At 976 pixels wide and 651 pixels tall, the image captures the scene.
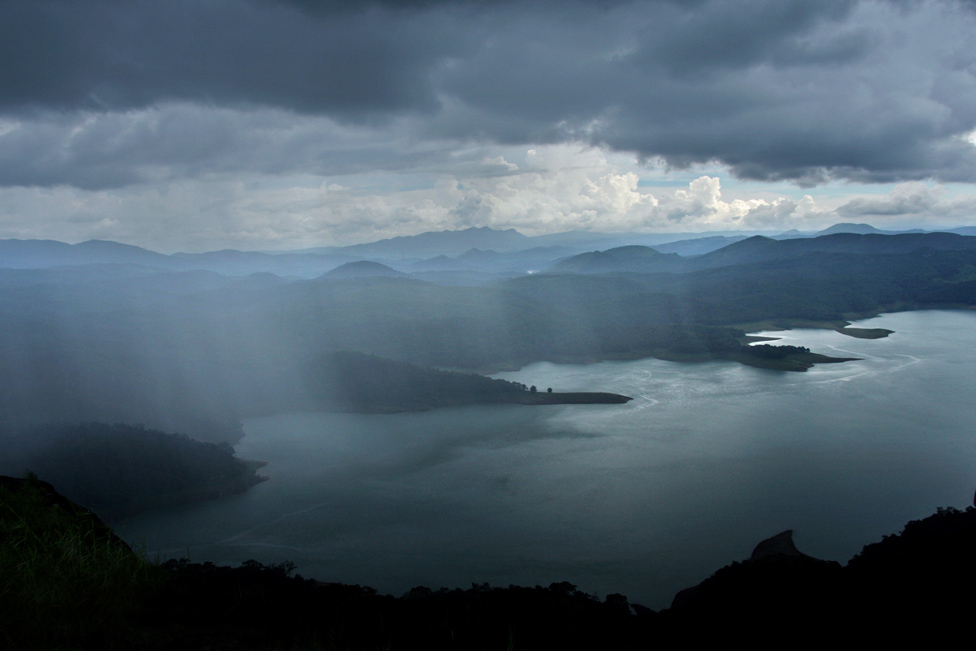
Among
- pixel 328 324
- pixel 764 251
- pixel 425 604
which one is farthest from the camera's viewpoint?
pixel 764 251

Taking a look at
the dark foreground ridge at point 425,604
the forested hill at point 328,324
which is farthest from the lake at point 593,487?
the forested hill at point 328,324

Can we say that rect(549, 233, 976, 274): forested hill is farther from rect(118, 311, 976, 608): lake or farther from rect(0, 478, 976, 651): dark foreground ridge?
rect(0, 478, 976, 651): dark foreground ridge

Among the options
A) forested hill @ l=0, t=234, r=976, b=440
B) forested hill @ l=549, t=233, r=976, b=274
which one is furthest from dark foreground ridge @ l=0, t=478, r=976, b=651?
forested hill @ l=549, t=233, r=976, b=274

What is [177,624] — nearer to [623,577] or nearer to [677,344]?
[623,577]

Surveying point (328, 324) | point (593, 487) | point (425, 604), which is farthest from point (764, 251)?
point (425, 604)

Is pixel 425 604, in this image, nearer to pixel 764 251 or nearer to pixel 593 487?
pixel 593 487

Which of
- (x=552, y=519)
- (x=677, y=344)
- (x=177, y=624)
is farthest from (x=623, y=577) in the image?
(x=677, y=344)

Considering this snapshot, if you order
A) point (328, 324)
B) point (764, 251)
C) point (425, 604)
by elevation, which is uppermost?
point (764, 251)

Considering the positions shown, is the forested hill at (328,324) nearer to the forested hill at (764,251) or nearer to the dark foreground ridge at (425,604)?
the dark foreground ridge at (425,604)
